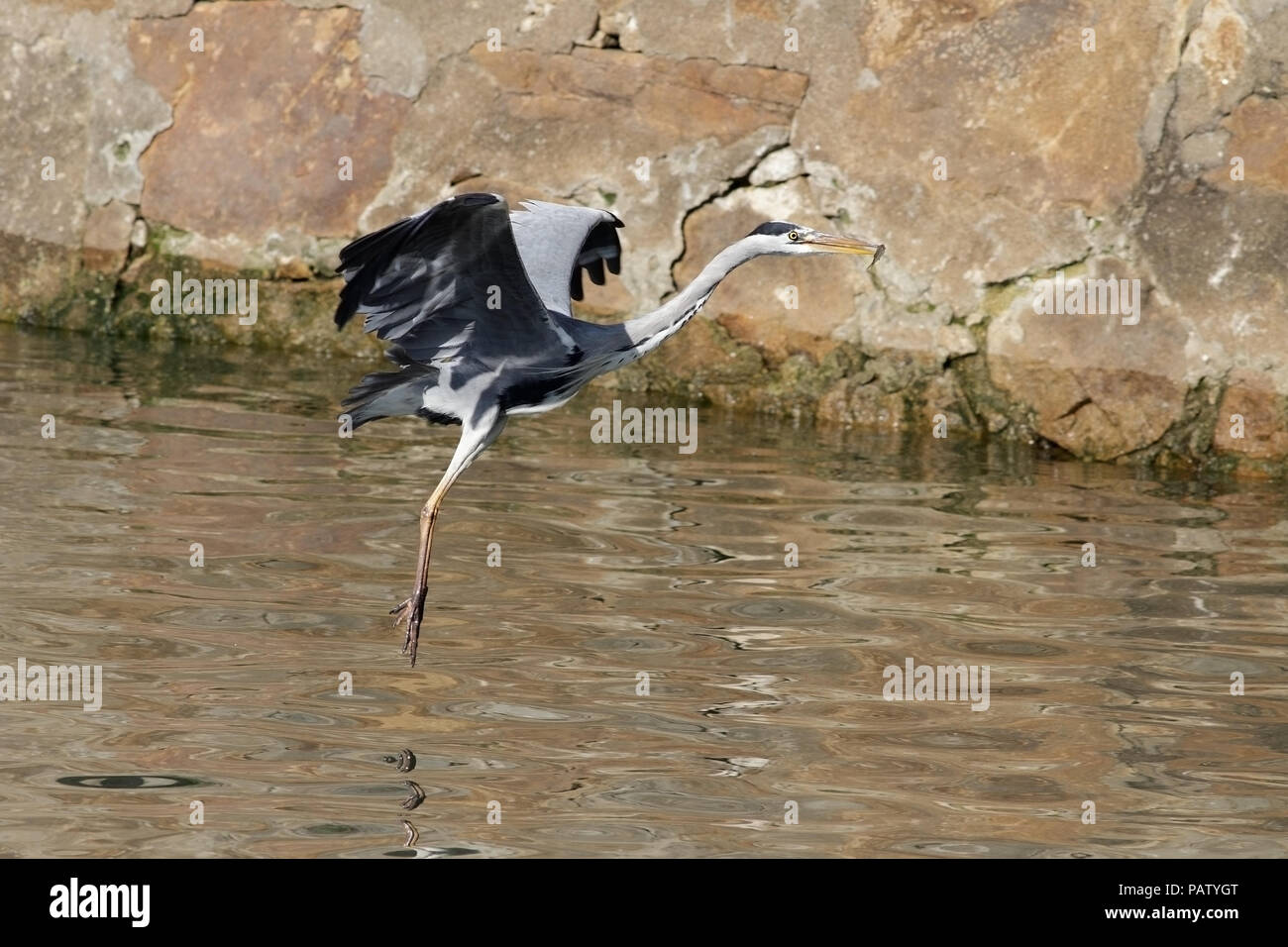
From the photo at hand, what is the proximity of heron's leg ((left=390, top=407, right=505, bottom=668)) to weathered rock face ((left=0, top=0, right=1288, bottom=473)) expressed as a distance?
125 inches

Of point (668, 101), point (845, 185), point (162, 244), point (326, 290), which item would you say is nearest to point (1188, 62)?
point (845, 185)

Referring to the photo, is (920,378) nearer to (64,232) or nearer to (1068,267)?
(1068,267)

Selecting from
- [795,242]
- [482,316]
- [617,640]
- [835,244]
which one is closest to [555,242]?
[482,316]

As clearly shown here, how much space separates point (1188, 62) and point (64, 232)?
596cm

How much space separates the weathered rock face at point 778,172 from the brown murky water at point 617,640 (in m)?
0.55

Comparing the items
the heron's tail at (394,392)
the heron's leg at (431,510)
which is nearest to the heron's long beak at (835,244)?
the heron's leg at (431,510)

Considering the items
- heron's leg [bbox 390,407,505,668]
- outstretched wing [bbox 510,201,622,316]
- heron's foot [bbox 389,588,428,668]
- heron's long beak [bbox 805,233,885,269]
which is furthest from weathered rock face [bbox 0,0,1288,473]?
heron's foot [bbox 389,588,428,668]

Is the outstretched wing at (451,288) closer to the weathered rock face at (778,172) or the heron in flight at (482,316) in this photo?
the heron in flight at (482,316)

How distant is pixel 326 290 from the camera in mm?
10203

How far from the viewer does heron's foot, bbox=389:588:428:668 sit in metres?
5.79

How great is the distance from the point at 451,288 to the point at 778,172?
146 inches

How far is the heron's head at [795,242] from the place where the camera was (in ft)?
20.7

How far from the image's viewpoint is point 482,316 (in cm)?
629

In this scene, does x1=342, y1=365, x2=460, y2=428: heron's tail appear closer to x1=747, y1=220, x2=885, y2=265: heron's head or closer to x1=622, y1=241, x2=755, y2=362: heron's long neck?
x1=622, y1=241, x2=755, y2=362: heron's long neck
